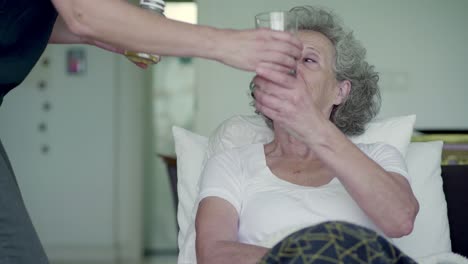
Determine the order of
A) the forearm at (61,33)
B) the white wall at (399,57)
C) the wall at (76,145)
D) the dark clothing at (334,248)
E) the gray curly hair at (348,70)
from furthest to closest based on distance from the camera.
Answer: the wall at (76,145)
the white wall at (399,57)
the gray curly hair at (348,70)
the forearm at (61,33)
the dark clothing at (334,248)

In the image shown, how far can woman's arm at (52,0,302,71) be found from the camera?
137 centimetres

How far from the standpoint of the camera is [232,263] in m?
1.66

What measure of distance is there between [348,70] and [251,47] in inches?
29.5

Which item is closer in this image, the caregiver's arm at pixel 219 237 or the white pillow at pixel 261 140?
the caregiver's arm at pixel 219 237

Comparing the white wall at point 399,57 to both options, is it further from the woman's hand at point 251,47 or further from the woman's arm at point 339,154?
the woman's hand at point 251,47

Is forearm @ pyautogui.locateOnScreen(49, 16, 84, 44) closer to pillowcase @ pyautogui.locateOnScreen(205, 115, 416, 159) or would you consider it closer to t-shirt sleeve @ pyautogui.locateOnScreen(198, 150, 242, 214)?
t-shirt sleeve @ pyautogui.locateOnScreen(198, 150, 242, 214)

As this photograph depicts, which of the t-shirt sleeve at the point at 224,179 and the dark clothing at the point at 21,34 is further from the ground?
the dark clothing at the point at 21,34

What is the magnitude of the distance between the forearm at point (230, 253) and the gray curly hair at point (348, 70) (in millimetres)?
672

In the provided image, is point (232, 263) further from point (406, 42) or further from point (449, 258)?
point (406, 42)

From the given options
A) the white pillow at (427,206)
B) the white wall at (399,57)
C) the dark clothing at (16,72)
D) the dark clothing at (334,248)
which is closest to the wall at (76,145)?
the white wall at (399,57)

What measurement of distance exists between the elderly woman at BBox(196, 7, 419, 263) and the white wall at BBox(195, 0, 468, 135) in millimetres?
1829

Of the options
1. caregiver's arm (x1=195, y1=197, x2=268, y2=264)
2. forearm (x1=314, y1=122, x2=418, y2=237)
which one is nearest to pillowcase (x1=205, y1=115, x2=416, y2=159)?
caregiver's arm (x1=195, y1=197, x2=268, y2=264)

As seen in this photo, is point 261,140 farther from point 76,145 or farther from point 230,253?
point 76,145

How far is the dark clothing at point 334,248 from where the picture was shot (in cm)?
122
